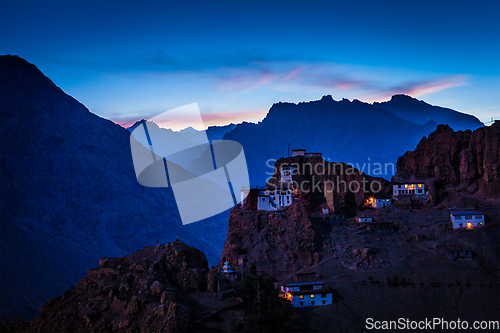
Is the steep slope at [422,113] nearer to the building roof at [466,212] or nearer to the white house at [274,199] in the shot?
the building roof at [466,212]

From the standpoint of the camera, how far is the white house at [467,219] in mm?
76750

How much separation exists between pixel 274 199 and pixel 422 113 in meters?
80.9

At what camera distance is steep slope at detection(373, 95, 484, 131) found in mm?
145250

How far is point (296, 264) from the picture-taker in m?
74.4

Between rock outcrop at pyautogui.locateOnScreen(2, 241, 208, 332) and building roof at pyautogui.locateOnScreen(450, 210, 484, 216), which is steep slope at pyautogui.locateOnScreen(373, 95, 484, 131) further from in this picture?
rock outcrop at pyautogui.locateOnScreen(2, 241, 208, 332)

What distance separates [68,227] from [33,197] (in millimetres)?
9812

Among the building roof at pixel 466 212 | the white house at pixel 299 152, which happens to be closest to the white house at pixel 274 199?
the white house at pixel 299 152

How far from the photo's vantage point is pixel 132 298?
2154 inches


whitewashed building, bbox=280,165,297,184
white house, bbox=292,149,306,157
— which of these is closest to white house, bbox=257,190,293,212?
whitewashed building, bbox=280,165,297,184

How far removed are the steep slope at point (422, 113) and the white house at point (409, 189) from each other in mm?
62393

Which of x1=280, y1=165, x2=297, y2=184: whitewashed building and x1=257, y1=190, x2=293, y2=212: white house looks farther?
x1=280, y1=165, x2=297, y2=184: whitewashed building

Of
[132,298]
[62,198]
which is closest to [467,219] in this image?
[132,298]

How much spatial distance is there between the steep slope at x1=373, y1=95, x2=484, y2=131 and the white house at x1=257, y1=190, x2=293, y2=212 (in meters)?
74.8

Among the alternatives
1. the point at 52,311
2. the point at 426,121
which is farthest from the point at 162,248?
the point at 426,121
